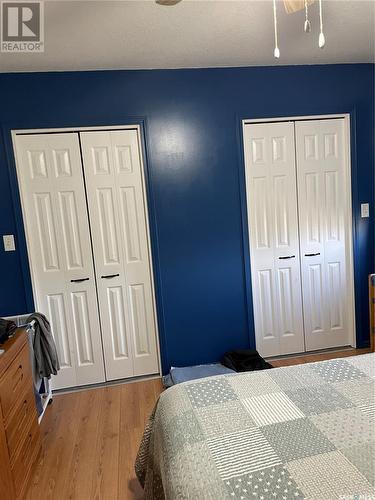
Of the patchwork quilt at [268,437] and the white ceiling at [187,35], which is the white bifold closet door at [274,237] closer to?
the white ceiling at [187,35]

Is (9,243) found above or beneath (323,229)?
above

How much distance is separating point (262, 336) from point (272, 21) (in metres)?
2.42

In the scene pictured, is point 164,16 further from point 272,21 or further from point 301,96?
point 301,96

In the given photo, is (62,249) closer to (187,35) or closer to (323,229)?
(187,35)

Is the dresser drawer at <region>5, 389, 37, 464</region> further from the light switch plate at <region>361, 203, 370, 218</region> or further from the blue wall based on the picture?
the light switch plate at <region>361, 203, 370, 218</region>

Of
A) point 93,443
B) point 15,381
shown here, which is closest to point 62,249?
point 15,381

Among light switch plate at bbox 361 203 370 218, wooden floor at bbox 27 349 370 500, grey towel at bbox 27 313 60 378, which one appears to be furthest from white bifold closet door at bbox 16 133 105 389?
light switch plate at bbox 361 203 370 218

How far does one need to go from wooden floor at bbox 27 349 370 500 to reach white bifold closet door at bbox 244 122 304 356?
3.76 feet

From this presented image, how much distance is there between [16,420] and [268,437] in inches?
51.9

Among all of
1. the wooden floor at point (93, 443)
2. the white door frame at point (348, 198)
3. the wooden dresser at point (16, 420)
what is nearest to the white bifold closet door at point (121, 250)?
the wooden floor at point (93, 443)

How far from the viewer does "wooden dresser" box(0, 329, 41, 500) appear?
1624 mm

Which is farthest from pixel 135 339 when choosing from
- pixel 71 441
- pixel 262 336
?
pixel 262 336

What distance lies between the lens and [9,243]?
8.92 ft

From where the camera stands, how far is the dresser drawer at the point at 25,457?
173cm
